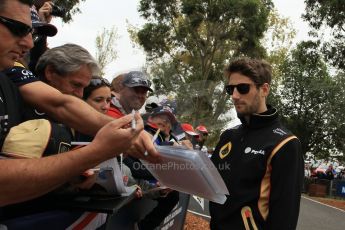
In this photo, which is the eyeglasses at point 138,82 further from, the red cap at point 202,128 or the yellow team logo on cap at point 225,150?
the red cap at point 202,128

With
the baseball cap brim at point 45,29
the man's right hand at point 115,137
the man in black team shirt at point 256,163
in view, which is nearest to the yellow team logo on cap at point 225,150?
the man in black team shirt at point 256,163

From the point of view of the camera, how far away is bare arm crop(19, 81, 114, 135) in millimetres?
2041

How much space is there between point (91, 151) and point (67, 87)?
45.3 inches

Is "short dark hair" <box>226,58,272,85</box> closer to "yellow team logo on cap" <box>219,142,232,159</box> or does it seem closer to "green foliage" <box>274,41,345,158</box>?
"yellow team logo on cap" <box>219,142,232,159</box>

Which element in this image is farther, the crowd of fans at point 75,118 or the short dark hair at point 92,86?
the short dark hair at point 92,86

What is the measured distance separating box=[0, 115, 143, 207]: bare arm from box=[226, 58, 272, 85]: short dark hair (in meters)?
1.63

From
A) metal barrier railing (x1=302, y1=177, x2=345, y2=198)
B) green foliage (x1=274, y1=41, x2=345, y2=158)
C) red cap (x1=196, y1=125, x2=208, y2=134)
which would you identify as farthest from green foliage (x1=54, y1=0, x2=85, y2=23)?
green foliage (x1=274, y1=41, x2=345, y2=158)

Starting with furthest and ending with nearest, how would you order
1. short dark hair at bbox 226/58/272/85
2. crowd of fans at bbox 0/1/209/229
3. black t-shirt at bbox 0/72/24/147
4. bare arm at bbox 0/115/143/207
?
short dark hair at bbox 226/58/272/85 < crowd of fans at bbox 0/1/209/229 < black t-shirt at bbox 0/72/24/147 < bare arm at bbox 0/115/143/207

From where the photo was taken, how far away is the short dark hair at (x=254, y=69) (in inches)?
120

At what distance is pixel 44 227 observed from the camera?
167cm

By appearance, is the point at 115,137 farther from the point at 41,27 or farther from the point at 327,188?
the point at 327,188

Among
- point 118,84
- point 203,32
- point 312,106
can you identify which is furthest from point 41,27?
point 312,106

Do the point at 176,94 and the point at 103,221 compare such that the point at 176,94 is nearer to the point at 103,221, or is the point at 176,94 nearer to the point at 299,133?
the point at 103,221

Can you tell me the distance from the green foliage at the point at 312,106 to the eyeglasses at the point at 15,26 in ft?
132
